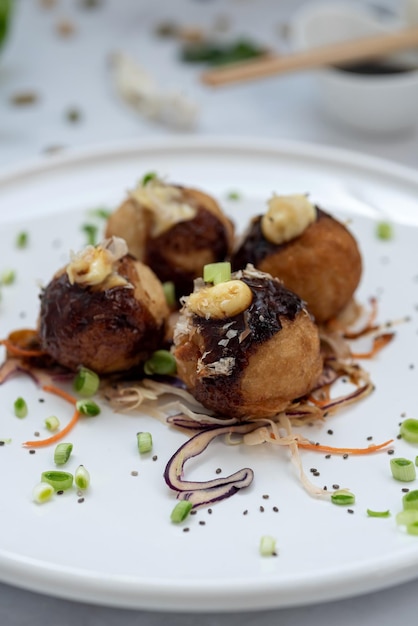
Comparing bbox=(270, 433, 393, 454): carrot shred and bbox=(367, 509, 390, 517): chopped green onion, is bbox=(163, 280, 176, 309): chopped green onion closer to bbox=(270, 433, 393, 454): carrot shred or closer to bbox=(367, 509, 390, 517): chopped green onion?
bbox=(270, 433, 393, 454): carrot shred

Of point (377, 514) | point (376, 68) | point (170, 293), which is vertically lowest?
point (377, 514)

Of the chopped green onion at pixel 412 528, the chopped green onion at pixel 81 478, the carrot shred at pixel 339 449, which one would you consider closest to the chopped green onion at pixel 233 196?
the carrot shred at pixel 339 449

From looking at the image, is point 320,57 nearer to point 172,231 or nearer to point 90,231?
point 90,231

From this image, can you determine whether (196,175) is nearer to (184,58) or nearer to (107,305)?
(107,305)

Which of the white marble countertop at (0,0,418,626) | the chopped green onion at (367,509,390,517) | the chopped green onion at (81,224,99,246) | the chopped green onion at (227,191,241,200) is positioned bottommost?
the chopped green onion at (367,509,390,517)

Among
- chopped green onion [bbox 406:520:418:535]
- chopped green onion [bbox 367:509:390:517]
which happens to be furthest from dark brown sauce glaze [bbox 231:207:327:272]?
chopped green onion [bbox 406:520:418:535]

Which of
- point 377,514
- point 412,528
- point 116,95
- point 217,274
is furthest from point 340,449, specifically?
point 116,95

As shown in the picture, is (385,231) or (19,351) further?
(385,231)

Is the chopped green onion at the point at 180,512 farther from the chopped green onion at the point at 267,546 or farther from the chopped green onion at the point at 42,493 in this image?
the chopped green onion at the point at 42,493
